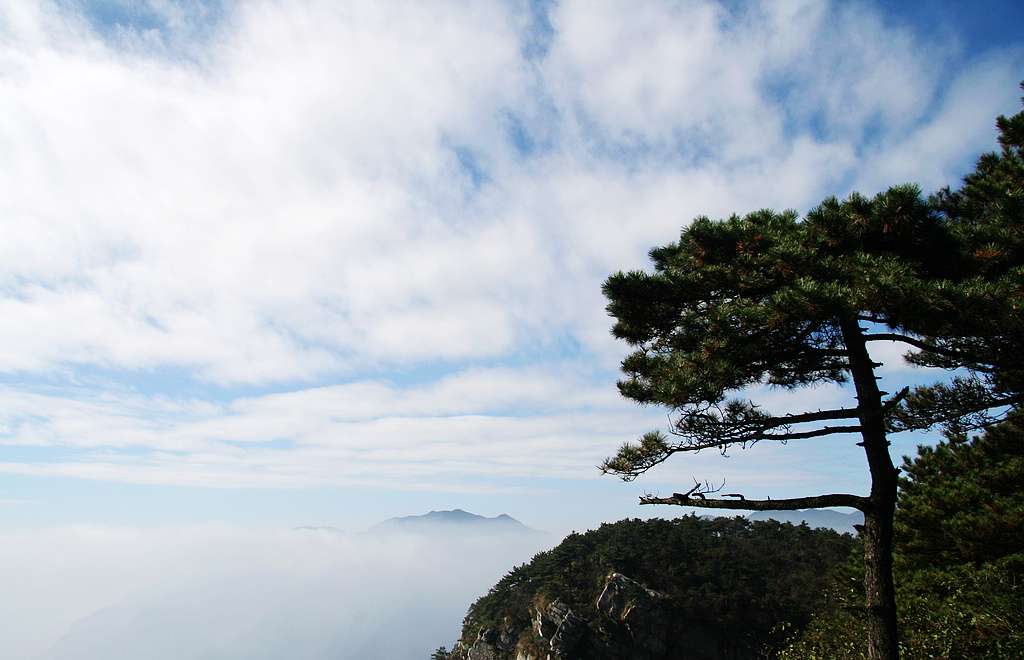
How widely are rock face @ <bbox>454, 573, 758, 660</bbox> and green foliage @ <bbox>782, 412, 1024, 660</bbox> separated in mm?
30635

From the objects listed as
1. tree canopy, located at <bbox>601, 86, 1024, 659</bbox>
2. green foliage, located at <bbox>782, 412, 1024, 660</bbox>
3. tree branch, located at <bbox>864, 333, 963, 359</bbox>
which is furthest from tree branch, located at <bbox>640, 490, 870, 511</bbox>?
green foliage, located at <bbox>782, 412, 1024, 660</bbox>

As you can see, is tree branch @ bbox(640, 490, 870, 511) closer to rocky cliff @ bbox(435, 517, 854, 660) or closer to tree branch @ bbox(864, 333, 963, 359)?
tree branch @ bbox(864, 333, 963, 359)

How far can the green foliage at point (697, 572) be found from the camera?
125 feet

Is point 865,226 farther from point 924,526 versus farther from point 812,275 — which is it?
point 924,526

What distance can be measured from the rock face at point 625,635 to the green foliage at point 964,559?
1206 inches

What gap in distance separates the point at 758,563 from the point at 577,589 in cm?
1650

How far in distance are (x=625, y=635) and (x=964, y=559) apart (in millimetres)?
34958

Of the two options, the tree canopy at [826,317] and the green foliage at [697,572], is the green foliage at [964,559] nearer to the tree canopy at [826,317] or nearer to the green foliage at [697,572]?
the tree canopy at [826,317]

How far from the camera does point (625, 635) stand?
38.3 metres

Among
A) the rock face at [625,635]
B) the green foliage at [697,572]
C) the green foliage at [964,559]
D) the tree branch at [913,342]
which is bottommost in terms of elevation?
the rock face at [625,635]

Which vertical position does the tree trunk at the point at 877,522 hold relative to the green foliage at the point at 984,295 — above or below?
below

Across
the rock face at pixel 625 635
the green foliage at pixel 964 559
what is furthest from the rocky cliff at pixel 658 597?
the green foliage at pixel 964 559

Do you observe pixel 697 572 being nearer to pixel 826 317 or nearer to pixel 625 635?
pixel 625 635

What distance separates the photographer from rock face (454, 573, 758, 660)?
37.1m
